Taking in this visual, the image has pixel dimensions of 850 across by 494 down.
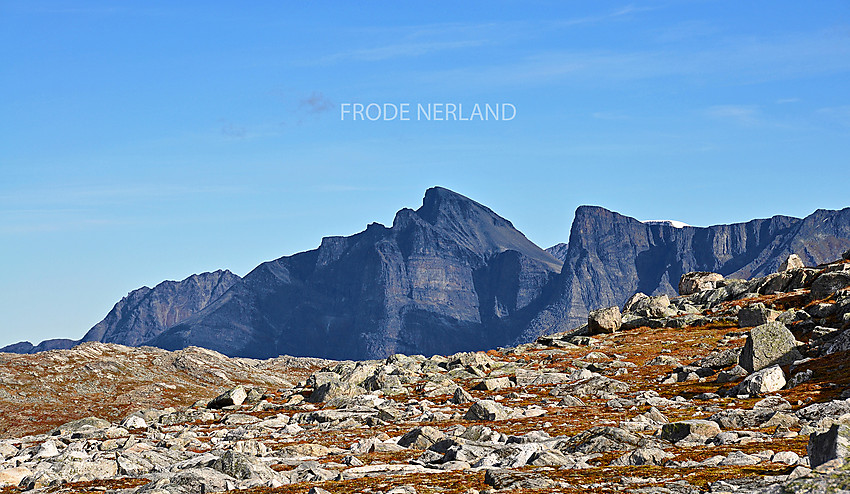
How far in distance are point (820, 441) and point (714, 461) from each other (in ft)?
18.4

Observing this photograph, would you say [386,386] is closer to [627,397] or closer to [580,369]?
[580,369]

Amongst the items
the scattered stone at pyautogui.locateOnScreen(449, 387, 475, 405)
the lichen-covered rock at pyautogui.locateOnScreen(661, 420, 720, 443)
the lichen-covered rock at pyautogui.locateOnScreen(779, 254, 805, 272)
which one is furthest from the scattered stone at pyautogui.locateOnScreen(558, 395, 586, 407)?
the lichen-covered rock at pyautogui.locateOnScreen(779, 254, 805, 272)

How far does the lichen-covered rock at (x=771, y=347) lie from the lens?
139 ft

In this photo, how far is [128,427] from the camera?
45250 mm

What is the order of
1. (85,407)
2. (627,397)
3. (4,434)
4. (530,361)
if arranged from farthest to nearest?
(85,407)
(4,434)
(530,361)
(627,397)

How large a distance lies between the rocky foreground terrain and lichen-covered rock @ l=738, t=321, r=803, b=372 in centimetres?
8

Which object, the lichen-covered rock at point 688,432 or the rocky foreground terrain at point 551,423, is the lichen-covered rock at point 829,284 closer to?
the rocky foreground terrain at point 551,423

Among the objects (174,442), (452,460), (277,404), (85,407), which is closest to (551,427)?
(452,460)

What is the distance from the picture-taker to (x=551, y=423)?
34.3 metres

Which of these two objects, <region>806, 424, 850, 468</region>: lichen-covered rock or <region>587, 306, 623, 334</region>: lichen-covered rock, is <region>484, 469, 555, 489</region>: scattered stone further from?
<region>587, 306, 623, 334</region>: lichen-covered rock

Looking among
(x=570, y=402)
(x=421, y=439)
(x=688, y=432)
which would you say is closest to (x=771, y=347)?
(x=570, y=402)

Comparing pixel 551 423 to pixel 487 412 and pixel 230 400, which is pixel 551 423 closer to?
pixel 487 412

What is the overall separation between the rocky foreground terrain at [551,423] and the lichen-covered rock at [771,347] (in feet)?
0.27

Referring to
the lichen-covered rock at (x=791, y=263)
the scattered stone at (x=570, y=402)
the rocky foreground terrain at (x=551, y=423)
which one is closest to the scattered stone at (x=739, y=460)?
the rocky foreground terrain at (x=551, y=423)
